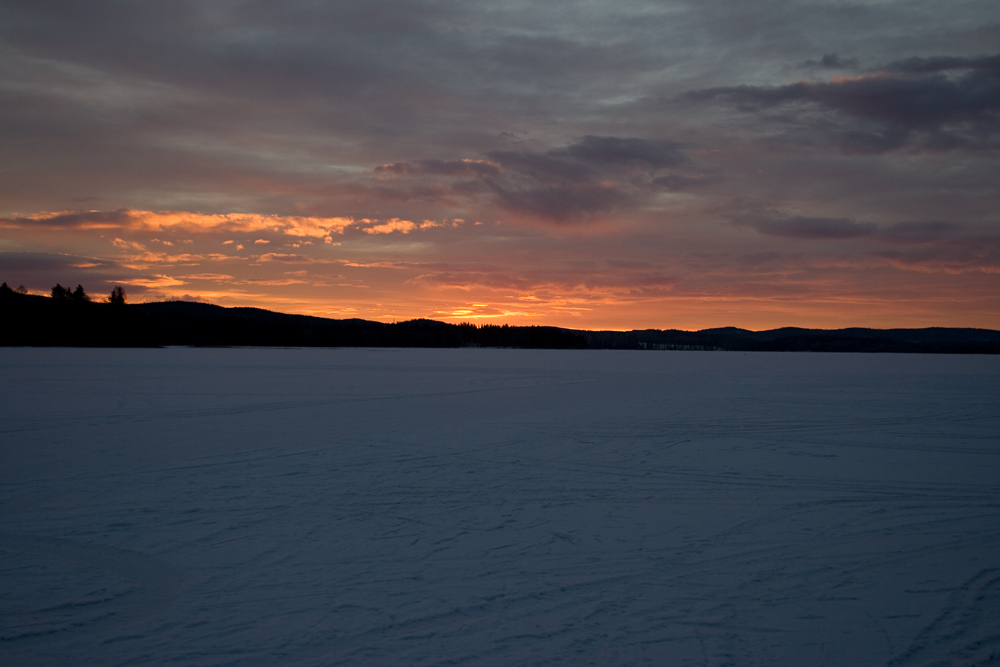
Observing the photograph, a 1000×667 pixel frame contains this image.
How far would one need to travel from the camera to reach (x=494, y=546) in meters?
5.14

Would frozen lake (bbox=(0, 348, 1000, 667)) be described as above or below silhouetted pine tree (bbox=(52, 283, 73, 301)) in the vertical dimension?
below

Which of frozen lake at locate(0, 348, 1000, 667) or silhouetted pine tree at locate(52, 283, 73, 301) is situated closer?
frozen lake at locate(0, 348, 1000, 667)

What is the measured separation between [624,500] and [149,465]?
20.0 ft

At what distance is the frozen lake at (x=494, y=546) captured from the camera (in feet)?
11.7

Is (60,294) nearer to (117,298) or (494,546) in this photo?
(117,298)

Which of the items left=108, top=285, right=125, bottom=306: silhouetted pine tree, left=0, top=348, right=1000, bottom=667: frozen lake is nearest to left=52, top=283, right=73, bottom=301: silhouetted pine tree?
left=108, top=285, right=125, bottom=306: silhouetted pine tree

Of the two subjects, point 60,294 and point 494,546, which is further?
point 60,294

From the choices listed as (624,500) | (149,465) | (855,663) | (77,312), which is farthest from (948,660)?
(77,312)

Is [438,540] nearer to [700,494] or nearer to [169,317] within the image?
[700,494]

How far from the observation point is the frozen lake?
3574mm

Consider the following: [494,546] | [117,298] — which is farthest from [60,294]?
[494,546]

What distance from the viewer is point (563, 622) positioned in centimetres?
380

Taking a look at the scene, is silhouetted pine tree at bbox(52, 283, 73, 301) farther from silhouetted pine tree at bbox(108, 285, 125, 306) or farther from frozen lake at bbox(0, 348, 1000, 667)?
frozen lake at bbox(0, 348, 1000, 667)

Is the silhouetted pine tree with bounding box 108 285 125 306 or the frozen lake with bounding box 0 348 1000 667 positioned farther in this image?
the silhouetted pine tree with bounding box 108 285 125 306
